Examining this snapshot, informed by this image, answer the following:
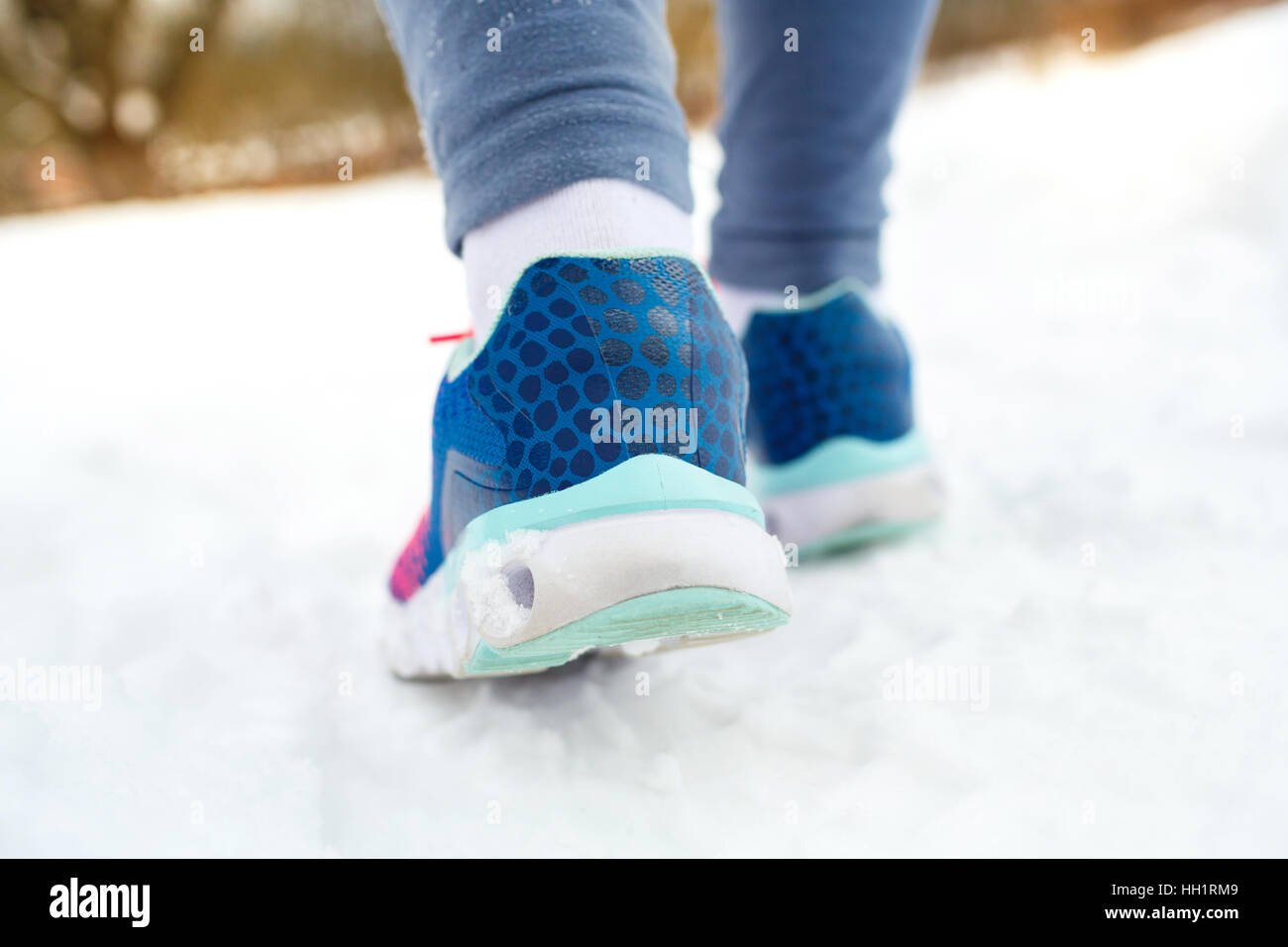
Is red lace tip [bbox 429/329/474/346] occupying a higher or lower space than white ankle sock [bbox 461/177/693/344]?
lower

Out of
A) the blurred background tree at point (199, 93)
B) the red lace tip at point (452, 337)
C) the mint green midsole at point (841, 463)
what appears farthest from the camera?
the blurred background tree at point (199, 93)

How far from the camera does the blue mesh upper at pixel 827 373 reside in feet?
3.24

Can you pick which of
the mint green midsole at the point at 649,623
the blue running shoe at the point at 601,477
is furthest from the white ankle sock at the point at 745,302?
the mint green midsole at the point at 649,623

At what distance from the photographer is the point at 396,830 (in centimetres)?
60

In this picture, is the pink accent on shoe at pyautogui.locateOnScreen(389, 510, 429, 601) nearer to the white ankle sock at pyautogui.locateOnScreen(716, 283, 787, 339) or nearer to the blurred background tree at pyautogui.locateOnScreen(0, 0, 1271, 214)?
the white ankle sock at pyautogui.locateOnScreen(716, 283, 787, 339)

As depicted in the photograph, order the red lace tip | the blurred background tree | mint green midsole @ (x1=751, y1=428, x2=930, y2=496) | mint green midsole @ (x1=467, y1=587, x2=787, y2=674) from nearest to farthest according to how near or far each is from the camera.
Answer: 1. mint green midsole @ (x1=467, y1=587, x2=787, y2=674)
2. the red lace tip
3. mint green midsole @ (x1=751, y1=428, x2=930, y2=496)
4. the blurred background tree

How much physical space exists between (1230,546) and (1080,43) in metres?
3.42

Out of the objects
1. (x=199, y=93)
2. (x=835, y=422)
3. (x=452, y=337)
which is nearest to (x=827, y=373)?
(x=835, y=422)

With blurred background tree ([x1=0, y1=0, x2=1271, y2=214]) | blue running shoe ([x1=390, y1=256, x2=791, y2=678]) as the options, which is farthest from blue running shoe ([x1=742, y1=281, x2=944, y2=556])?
blurred background tree ([x1=0, y1=0, x2=1271, y2=214])

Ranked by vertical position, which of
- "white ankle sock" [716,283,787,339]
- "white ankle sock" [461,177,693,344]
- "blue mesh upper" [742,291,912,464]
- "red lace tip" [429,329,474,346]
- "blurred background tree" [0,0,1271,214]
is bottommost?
"blurred background tree" [0,0,1271,214]

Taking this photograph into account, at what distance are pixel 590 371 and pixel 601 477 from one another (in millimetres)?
73

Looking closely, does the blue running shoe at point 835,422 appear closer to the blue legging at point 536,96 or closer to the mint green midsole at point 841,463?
the mint green midsole at point 841,463

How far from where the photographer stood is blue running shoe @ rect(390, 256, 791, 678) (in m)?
0.53
